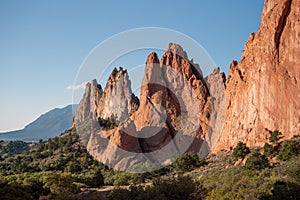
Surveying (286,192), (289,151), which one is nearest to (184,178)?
(286,192)

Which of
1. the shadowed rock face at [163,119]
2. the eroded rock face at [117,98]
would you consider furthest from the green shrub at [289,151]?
the eroded rock face at [117,98]

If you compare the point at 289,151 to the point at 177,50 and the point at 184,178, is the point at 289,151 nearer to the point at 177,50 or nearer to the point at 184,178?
the point at 184,178

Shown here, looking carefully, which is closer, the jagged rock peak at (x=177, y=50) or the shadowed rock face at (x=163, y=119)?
the shadowed rock face at (x=163, y=119)

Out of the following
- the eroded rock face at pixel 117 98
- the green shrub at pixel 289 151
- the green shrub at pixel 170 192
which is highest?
the eroded rock face at pixel 117 98

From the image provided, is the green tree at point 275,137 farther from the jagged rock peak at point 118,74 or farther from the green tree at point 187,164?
the jagged rock peak at point 118,74

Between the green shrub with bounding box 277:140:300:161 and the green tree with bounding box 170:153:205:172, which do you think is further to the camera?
the green tree with bounding box 170:153:205:172

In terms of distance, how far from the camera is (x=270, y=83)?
47.5 m

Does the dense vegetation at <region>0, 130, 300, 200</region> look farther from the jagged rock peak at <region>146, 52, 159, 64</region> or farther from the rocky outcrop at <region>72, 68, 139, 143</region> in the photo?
the jagged rock peak at <region>146, 52, 159, 64</region>

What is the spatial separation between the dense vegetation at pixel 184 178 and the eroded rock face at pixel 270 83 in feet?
13.6

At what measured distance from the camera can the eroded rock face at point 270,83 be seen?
43.7 m

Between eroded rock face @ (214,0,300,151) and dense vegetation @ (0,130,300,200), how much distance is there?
163 inches

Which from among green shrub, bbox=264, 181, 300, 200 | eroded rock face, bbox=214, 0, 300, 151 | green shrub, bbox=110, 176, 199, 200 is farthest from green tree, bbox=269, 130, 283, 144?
green shrub, bbox=110, 176, 199, 200

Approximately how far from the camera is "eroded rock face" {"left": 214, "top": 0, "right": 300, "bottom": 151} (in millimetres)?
43688

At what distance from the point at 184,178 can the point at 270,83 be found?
30.9 metres
